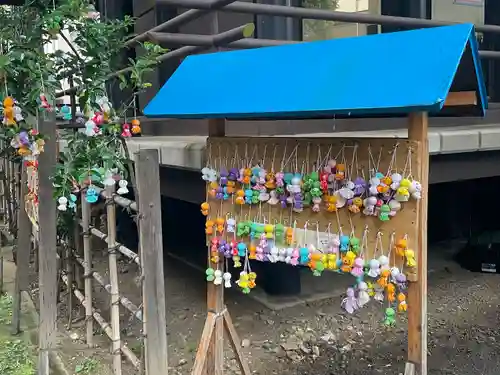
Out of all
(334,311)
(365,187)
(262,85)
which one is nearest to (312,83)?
(262,85)

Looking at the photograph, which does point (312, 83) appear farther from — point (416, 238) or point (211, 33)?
point (211, 33)

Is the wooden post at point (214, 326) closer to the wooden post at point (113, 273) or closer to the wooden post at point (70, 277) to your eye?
the wooden post at point (113, 273)

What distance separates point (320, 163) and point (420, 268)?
0.61 metres

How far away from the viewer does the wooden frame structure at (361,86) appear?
206 cm

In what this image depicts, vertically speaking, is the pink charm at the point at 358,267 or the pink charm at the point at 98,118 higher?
the pink charm at the point at 98,118

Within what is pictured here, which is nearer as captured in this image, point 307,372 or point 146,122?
point 307,372

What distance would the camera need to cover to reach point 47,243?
325 cm

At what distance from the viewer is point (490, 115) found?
626cm

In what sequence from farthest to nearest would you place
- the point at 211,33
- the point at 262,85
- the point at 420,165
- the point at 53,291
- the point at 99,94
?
the point at 211,33 < the point at 53,291 < the point at 99,94 < the point at 262,85 < the point at 420,165

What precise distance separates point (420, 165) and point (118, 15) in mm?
6923

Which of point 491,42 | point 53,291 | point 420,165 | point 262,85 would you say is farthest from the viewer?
point 491,42

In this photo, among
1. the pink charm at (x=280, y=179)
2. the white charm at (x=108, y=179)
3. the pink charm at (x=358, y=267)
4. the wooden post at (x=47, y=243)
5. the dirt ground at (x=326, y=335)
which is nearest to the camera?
the pink charm at (x=358, y=267)

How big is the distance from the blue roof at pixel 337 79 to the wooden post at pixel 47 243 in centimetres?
70

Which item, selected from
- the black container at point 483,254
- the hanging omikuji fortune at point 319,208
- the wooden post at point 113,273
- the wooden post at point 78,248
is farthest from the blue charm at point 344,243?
the black container at point 483,254
